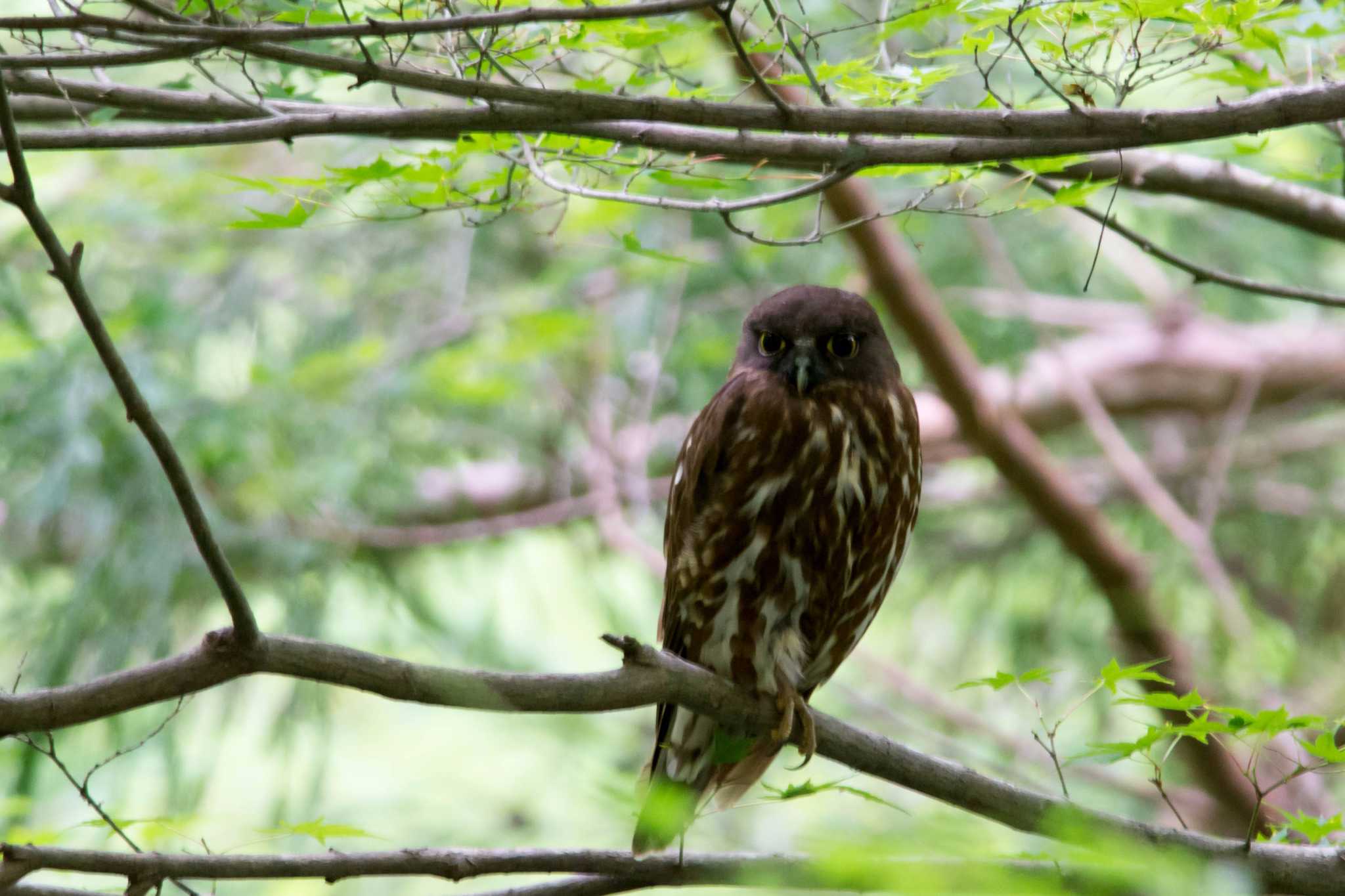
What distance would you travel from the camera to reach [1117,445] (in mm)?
5266

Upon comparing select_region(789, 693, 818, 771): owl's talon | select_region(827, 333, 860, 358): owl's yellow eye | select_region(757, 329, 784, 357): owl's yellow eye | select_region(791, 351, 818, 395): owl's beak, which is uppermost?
select_region(757, 329, 784, 357): owl's yellow eye

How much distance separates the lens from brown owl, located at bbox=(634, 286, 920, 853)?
2957 mm

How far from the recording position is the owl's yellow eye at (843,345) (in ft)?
10.3

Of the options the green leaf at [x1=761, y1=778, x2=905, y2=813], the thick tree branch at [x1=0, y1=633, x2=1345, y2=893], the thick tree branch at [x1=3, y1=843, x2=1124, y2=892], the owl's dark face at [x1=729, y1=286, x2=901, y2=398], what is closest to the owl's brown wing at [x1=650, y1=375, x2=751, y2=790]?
the owl's dark face at [x1=729, y1=286, x2=901, y2=398]

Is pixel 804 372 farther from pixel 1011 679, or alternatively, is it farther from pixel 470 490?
pixel 470 490

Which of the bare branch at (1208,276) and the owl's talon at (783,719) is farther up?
the bare branch at (1208,276)

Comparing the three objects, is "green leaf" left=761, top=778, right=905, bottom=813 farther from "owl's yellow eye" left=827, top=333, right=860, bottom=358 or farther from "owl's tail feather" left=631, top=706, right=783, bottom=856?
"owl's yellow eye" left=827, top=333, right=860, bottom=358

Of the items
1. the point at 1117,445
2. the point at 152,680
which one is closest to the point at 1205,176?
the point at 152,680

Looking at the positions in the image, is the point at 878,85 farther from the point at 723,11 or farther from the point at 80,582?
the point at 80,582

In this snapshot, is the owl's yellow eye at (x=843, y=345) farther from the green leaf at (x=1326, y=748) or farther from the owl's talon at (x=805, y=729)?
the green leaf at (x=1326, y=748)

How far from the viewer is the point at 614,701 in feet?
6.84

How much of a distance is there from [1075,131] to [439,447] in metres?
4.34

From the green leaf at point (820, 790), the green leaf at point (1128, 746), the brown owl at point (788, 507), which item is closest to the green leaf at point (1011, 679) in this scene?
the green leaf at point (1128, 746)

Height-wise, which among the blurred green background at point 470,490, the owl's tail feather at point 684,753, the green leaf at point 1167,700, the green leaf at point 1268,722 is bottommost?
the green leaf at point 1268,722
